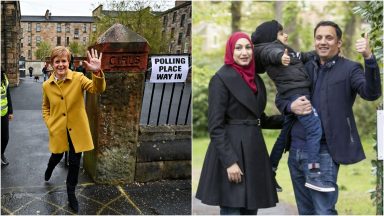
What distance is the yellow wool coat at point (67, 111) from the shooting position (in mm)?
4168

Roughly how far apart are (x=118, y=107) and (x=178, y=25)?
1.06 m

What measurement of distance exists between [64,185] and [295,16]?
8629 mm

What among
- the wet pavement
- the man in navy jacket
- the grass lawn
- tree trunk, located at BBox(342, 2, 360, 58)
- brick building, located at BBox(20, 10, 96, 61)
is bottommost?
the grass lawn

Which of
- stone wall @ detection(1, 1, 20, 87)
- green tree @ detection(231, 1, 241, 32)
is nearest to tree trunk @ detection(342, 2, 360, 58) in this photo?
green tree @ detection(231, 1, 241, 32)

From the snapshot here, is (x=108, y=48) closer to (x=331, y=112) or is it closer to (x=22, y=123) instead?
(x=22, y=123)

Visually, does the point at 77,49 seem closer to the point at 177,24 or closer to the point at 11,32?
the point at 11,32

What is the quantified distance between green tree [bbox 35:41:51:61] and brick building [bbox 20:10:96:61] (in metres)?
0.03

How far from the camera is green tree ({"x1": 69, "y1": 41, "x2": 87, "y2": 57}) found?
4.68 m

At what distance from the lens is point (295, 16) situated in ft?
39.7

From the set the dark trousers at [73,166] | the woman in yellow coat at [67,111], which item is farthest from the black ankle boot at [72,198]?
the woman in yellow coat at [67,111]

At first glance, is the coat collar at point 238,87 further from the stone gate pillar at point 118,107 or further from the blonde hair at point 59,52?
the stone gate pillar at point 118,107

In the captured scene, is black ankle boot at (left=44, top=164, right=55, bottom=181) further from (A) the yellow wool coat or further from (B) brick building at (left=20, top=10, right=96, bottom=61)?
(B) brick building at (left=20, top=10, right=96, bottom=61)

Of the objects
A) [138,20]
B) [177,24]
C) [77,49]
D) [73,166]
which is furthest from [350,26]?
[73,166]

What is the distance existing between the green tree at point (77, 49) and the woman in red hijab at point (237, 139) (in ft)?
6.59
